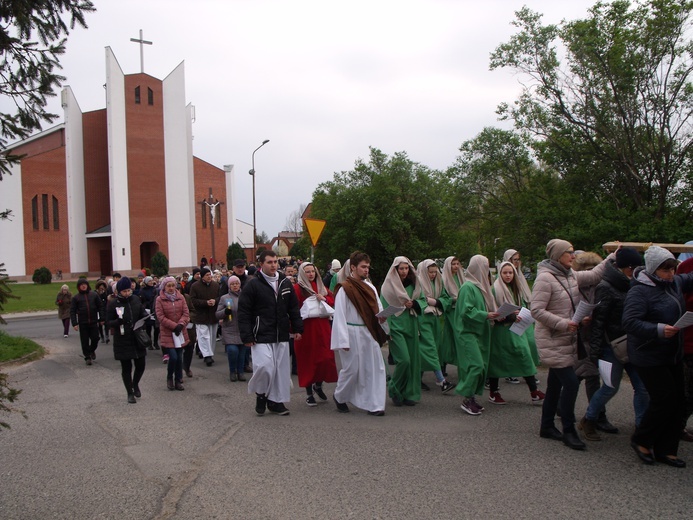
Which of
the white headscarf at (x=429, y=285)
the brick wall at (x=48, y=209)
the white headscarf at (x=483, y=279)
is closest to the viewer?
the white headscarf at (x=483, y=279)

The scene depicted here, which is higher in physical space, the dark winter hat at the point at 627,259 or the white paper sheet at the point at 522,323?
the dark winter hat at the point at 627,259

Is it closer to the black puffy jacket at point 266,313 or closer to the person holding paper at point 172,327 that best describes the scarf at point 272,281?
the black puffy jacket at point 266,313

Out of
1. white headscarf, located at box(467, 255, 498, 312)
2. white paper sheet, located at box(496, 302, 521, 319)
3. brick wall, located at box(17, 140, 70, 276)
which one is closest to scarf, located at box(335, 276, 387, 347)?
white headscarf, located at box(467, 255, 498, 312)

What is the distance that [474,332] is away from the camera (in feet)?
24.4

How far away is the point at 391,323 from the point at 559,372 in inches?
101

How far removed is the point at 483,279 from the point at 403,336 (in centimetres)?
128

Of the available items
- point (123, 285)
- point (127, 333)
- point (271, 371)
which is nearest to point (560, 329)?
point (271, 371)

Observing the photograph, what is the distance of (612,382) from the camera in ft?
18.8

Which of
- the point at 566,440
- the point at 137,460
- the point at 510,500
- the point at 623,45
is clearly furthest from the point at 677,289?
the point at 623,45

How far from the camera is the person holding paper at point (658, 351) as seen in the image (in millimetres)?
5070

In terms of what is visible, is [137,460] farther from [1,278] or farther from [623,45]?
[623,45]

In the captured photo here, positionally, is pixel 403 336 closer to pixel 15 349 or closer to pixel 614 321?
pixel 614 321

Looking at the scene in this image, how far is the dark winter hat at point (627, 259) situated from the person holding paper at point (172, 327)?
21.2ft

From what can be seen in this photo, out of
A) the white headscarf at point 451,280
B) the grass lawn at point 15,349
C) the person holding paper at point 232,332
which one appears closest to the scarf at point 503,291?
the white headscarf at point 451,280
